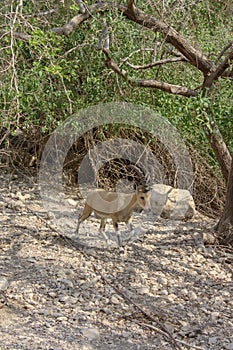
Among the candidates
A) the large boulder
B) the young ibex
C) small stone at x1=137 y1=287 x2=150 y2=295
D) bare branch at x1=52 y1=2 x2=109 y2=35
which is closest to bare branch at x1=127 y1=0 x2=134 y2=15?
bare branch at x1=52 y1=2 x2=109 y2=35

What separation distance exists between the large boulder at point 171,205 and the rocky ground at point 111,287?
184 mm

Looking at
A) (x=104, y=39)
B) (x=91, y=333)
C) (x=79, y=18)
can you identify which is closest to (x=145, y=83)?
(x=104, y=39)

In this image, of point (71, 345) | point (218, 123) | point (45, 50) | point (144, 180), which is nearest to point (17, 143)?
point (144, 180)

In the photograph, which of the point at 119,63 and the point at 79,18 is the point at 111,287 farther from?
the point at 79,18

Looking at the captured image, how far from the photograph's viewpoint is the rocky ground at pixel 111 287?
4238 millimetres

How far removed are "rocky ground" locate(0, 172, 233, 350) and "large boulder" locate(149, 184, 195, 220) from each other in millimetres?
184

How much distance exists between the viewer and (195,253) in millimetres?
5922

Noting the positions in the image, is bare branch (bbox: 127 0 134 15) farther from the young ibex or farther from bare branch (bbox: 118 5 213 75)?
the young ibex

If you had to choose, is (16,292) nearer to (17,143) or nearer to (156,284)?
(156,284)

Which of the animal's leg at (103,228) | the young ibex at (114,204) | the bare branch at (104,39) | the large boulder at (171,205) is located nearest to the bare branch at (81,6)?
the bare branch at (104,39)

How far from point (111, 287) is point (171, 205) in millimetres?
2134

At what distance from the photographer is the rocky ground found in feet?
13.9

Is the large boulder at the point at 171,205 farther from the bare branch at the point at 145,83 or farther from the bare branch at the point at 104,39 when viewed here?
the bare branch at the point at 104,39

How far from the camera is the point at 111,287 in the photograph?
5016 mm
